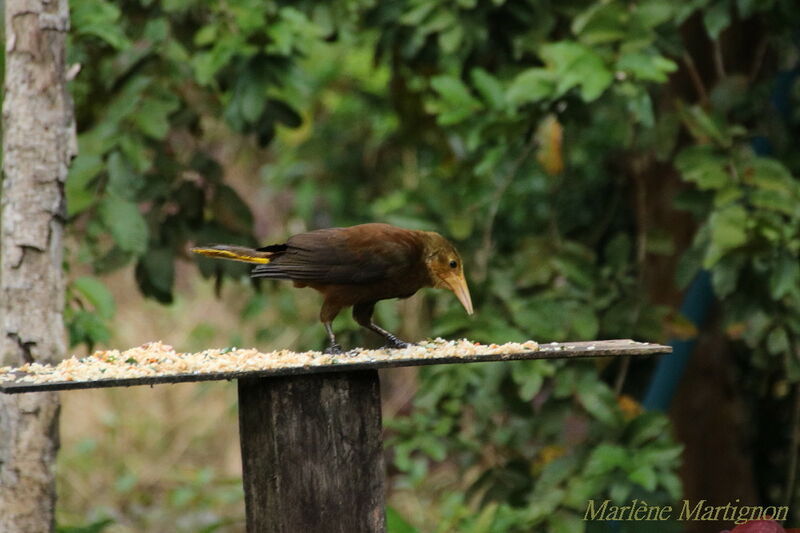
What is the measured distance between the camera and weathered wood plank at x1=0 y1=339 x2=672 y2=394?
2.63m

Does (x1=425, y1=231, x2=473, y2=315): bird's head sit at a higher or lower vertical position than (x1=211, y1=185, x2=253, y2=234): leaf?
lower

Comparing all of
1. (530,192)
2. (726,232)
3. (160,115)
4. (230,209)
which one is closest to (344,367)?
(726,232)

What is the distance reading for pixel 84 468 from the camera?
8.28 meters

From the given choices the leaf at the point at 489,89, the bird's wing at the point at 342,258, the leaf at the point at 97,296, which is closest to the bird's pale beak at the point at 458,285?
the bird's wing at the point at 342,258

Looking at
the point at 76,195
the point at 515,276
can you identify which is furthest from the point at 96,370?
the point at 515,276

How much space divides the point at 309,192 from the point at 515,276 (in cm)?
168

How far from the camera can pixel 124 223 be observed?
4184mm

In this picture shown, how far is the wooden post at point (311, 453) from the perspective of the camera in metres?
2.97

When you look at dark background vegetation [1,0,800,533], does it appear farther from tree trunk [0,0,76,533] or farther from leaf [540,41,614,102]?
tree trunk [0,0,76,533]

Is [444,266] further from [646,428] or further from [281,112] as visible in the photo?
[281,112]

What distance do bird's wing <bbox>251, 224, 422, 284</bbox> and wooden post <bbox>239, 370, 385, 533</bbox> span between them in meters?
0.46

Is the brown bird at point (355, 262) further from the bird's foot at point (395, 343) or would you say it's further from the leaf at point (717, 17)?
the leaf at point (717, 17)

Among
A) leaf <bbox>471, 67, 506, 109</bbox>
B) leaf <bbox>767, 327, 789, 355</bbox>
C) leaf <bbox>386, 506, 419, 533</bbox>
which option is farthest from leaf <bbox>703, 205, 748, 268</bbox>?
leaf <bbox>386, 506, 419, 533</bbox>

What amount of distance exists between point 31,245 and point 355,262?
0.95 meters
